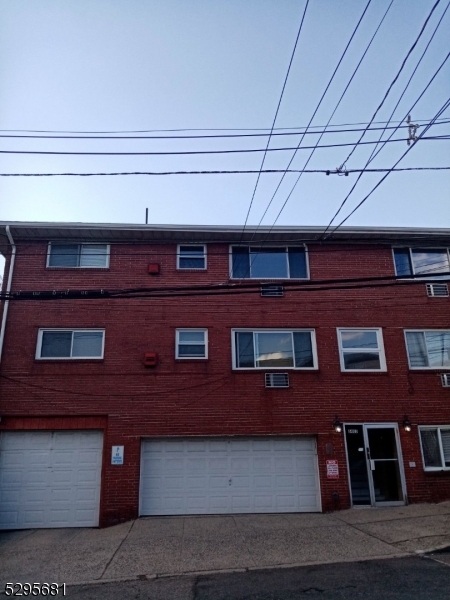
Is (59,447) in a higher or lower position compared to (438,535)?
higher

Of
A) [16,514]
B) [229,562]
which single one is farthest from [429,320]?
[16,514]

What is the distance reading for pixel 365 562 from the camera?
7566 millimetres

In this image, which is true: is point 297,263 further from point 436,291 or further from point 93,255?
point 93,255

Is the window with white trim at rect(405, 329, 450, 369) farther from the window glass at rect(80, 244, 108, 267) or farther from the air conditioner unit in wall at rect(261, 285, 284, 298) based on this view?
the window glass at rect(80, 244, 108, 267)

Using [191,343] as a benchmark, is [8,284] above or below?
above

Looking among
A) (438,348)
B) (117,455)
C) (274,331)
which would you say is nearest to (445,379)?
(438,348)

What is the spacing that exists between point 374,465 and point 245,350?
15.6 feet

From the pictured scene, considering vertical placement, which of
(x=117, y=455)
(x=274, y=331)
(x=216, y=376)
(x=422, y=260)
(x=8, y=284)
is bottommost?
(x=117, y=455)

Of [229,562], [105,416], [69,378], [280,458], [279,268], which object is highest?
[279,268]

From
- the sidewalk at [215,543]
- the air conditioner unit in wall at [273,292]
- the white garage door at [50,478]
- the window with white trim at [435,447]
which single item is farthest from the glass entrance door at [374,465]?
the white garage door at [50,478]

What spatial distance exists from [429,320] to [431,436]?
3429 millimetres

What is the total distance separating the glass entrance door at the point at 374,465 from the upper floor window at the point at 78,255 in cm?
888

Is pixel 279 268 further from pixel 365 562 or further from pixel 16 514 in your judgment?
pixel 16 514

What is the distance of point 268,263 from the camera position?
45.9 ft
